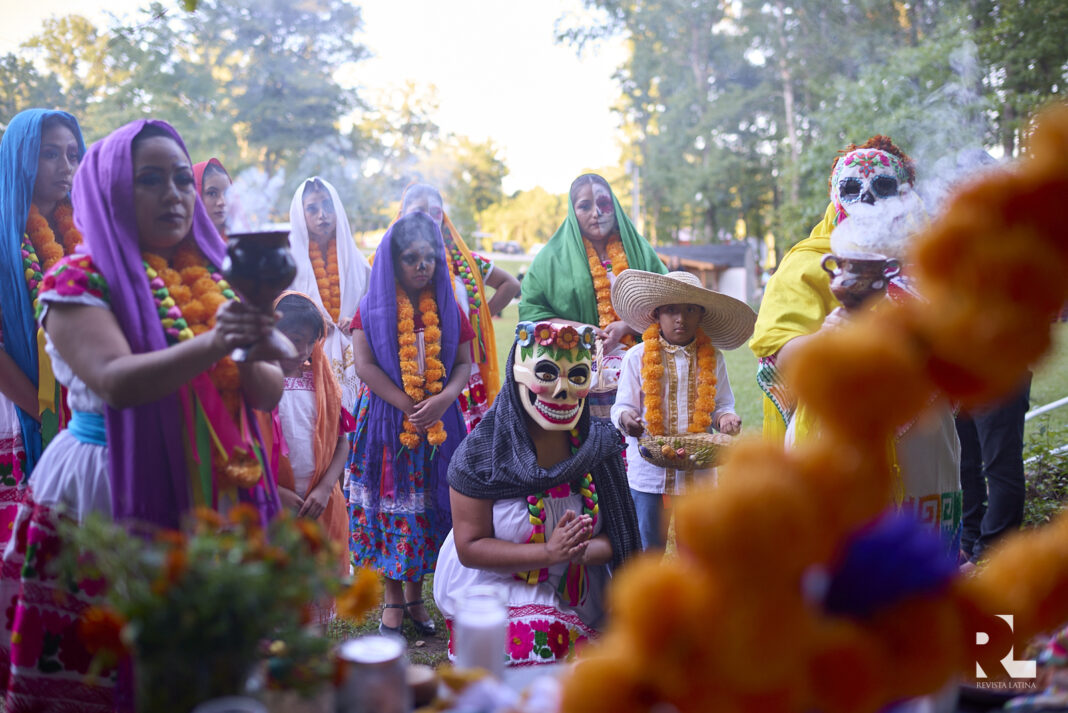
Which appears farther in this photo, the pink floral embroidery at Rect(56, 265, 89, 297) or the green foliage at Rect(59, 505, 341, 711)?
the pink floral embroidery at Rect(56, 265, 89, 297)

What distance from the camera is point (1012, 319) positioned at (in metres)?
1.02

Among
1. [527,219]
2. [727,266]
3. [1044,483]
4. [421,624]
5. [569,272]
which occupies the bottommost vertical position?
[421,624]

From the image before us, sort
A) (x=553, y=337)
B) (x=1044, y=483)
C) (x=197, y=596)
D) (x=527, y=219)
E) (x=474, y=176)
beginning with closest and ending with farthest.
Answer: (x=197, y=596) → (x=553, y=337) → (x=1044, y=483) → (x=474, y=176) → (x=527, y=219)

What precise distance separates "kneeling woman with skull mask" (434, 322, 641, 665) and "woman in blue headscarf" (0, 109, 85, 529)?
162cm

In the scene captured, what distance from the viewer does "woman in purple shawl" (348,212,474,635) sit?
403 centimetres

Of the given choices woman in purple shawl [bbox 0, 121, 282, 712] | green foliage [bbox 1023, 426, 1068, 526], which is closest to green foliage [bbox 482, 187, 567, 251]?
green foliage [bbox 1023, 426, 1068, 526]

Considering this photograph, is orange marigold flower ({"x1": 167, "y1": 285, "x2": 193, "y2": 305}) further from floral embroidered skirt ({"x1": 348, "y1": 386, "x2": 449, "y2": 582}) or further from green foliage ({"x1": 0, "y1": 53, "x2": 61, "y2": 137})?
green foliage ({"x1": 0, "y1": 53, "x2": 61, "y2": 137})

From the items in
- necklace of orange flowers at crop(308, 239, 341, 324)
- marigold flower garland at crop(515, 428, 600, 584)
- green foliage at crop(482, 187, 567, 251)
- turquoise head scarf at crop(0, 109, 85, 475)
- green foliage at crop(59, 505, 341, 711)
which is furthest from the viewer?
green foliage at crop(482, 187, 567, 251)

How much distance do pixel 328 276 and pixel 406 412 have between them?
138 centimetres

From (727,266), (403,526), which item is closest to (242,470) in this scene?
(403,526)

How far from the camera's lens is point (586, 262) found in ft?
15.5

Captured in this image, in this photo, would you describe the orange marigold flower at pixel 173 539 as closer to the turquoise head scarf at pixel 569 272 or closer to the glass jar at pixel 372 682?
the glass jar at pixel 372 682

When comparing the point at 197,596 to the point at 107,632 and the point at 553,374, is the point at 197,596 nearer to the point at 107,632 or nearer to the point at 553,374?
the point at 107,632

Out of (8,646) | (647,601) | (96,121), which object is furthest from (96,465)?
(96,121)
